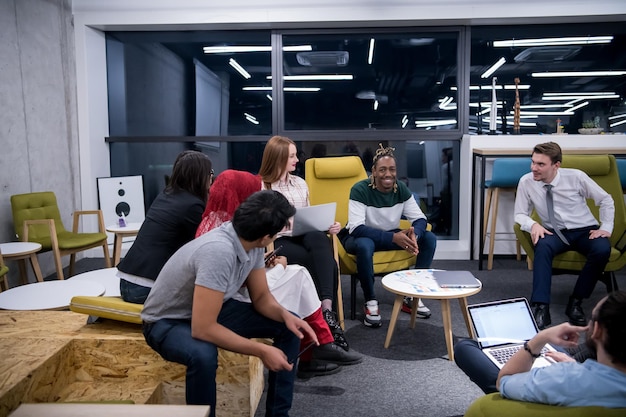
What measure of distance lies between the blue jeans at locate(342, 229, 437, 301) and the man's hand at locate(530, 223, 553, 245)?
66 cm

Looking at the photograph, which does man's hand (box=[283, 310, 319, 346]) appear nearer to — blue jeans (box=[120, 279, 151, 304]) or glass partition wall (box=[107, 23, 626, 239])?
blue jeans (box=[120, 279, 151, 304])

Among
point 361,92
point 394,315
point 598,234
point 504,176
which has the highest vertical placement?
point 361,92

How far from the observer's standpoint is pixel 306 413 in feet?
8.54

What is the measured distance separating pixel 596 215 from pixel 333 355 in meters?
2.42

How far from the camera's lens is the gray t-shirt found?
2.01m

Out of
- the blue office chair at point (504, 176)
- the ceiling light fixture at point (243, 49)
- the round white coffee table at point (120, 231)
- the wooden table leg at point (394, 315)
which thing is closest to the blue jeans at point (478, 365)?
the wooden table leg at point (394, 315)

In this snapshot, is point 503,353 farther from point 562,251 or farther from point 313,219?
point 562,251

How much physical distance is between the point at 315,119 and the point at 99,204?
7.38 feet

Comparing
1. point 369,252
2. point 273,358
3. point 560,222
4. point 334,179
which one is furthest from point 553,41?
point 273,358

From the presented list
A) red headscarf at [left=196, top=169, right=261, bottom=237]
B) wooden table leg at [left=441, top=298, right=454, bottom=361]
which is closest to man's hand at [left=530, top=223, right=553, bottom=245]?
wooden table leg at [left=441, top=298, right=454, bottom=361]

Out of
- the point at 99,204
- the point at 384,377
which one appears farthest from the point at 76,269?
the point at 384,377

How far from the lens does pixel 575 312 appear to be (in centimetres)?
383

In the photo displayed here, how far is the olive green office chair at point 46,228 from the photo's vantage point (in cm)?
Result: 446

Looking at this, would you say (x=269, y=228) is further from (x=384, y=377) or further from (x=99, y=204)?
(x=99, y=204)
